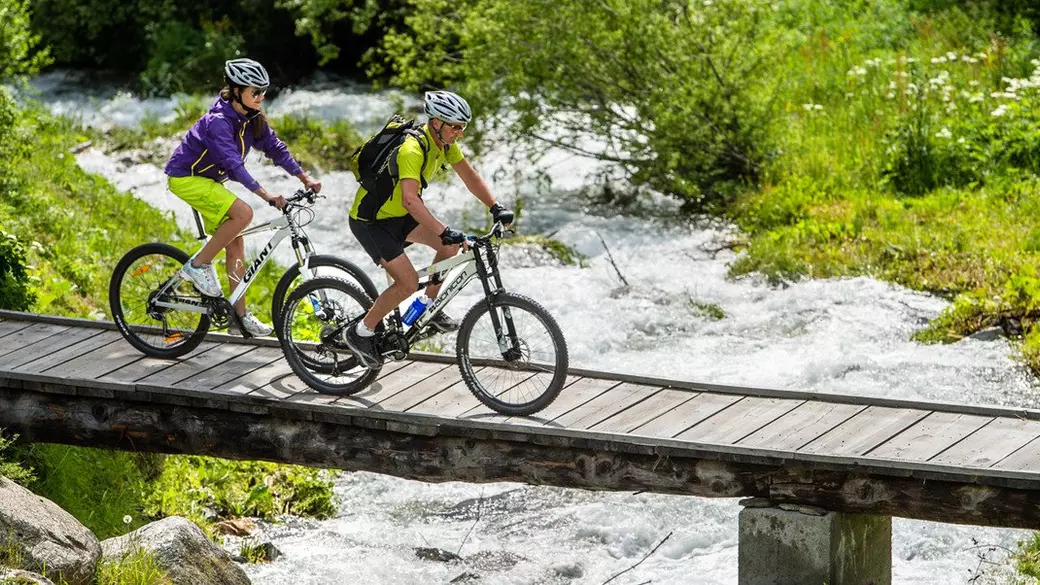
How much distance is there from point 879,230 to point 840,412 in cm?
675

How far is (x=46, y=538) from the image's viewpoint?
24.3 feet

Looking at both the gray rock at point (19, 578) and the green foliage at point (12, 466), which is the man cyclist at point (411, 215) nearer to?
the green foliage at point (12, 466)

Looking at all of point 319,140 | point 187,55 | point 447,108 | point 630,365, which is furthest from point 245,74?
point 187,55

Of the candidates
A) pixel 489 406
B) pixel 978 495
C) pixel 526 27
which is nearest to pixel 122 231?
pixel 526 27

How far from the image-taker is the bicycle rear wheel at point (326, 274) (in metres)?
8.84

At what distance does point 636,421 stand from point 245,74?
3.09m

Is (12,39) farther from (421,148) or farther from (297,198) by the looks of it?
(421,148)

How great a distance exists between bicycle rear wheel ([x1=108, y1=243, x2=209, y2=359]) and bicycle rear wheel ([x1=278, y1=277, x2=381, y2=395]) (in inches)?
38.3

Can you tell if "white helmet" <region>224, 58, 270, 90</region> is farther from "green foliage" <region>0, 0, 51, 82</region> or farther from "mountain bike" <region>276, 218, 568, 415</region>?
"green foliage" <region>0, 0, 51, 82</region>

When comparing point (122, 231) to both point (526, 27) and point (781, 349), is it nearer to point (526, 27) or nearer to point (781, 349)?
point (526, 27)

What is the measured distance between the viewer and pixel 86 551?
761 centimetres

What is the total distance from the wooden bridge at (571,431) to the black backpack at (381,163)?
1.15 metres

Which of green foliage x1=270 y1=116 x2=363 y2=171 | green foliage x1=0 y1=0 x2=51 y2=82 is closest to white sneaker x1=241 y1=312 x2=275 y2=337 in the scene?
green foliage x1=0 y1=0 x2=51 y2=82

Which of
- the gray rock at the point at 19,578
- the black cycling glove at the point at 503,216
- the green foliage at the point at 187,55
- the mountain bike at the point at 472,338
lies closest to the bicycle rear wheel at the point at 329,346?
the mountain bike at the point at 472,338
